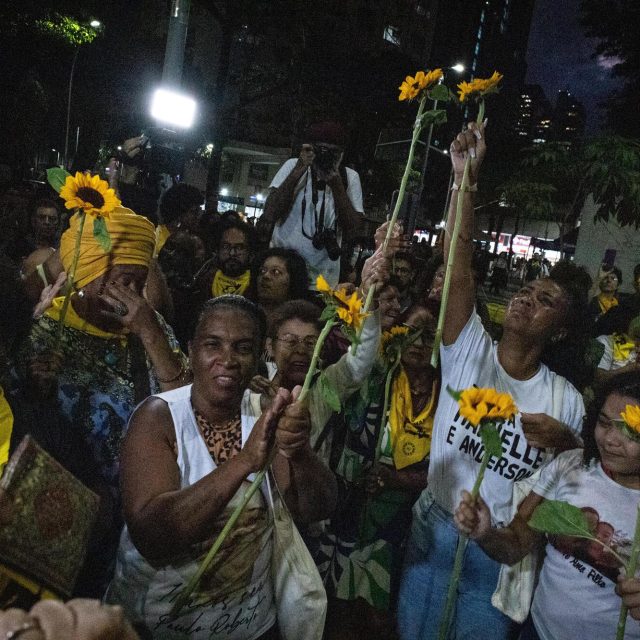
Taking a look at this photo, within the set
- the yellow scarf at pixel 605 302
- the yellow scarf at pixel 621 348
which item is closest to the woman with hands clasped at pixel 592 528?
the yellow scarf at pixel 621 348

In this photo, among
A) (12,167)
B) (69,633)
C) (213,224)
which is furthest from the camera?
(12,167)

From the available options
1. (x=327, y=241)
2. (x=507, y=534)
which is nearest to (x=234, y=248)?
(x=327, y=241)

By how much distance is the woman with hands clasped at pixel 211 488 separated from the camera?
1.58m

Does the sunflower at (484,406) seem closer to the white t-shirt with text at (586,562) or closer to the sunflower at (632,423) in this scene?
the sunflower at (632,423)

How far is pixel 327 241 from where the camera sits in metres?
4.29

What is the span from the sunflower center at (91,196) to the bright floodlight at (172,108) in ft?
17.4

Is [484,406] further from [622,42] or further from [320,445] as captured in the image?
[622,42]

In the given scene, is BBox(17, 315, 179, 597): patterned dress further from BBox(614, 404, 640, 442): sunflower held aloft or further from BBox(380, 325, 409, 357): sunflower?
BBox(614, 404, 640, 442): sunflower held aloft

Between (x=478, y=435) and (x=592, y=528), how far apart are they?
21.9 inches

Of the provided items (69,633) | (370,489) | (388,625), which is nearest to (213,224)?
(370,489)

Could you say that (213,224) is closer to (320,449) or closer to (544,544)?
(320,449)

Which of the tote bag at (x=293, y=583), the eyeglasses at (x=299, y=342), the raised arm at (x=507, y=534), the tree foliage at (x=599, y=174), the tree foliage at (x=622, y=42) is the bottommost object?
the tote bag at (x=293, y=583)

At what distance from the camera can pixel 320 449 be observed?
2.60m

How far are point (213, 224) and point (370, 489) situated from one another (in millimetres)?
4219
